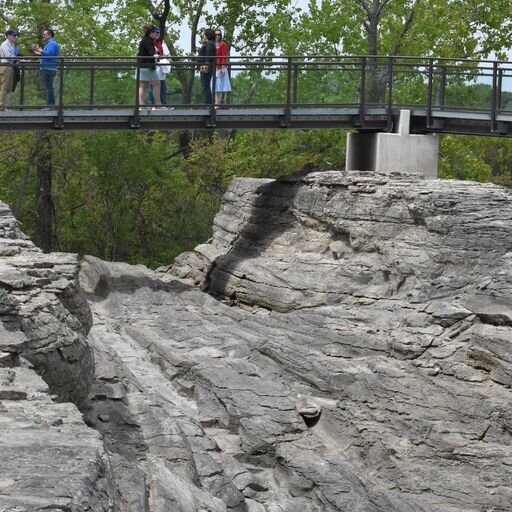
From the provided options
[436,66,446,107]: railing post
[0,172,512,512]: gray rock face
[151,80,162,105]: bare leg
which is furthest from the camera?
[436,66,446,107]: railing post

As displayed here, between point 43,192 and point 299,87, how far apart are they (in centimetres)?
1399

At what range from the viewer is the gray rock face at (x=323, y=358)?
18656 millimetres

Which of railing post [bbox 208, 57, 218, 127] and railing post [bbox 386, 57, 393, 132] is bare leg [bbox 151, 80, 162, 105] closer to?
railing post [bbox 208, 57, 218, 127]

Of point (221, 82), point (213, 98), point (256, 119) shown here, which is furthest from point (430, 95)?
point (213, 98)

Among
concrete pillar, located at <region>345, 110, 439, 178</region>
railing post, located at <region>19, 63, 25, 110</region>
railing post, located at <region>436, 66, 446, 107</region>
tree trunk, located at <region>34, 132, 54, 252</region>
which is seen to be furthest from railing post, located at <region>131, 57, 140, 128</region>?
tree trunk, located at <region>34, 132, 54, 252</region>

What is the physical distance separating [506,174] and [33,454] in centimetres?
4496

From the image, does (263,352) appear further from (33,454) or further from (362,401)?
(33,454)

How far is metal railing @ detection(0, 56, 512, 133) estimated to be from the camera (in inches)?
1086

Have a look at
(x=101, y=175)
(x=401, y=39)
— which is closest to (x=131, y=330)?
(x=101, y=175)

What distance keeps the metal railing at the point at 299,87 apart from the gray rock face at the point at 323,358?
207 centimetres

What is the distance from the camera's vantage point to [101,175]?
41031 millimetres

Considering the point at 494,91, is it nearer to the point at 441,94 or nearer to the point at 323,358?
the point at 441,94

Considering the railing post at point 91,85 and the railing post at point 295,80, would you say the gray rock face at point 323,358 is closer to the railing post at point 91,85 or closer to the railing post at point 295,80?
the railing post at point 295,80

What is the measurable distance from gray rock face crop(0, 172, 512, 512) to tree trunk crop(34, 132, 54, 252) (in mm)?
10219
